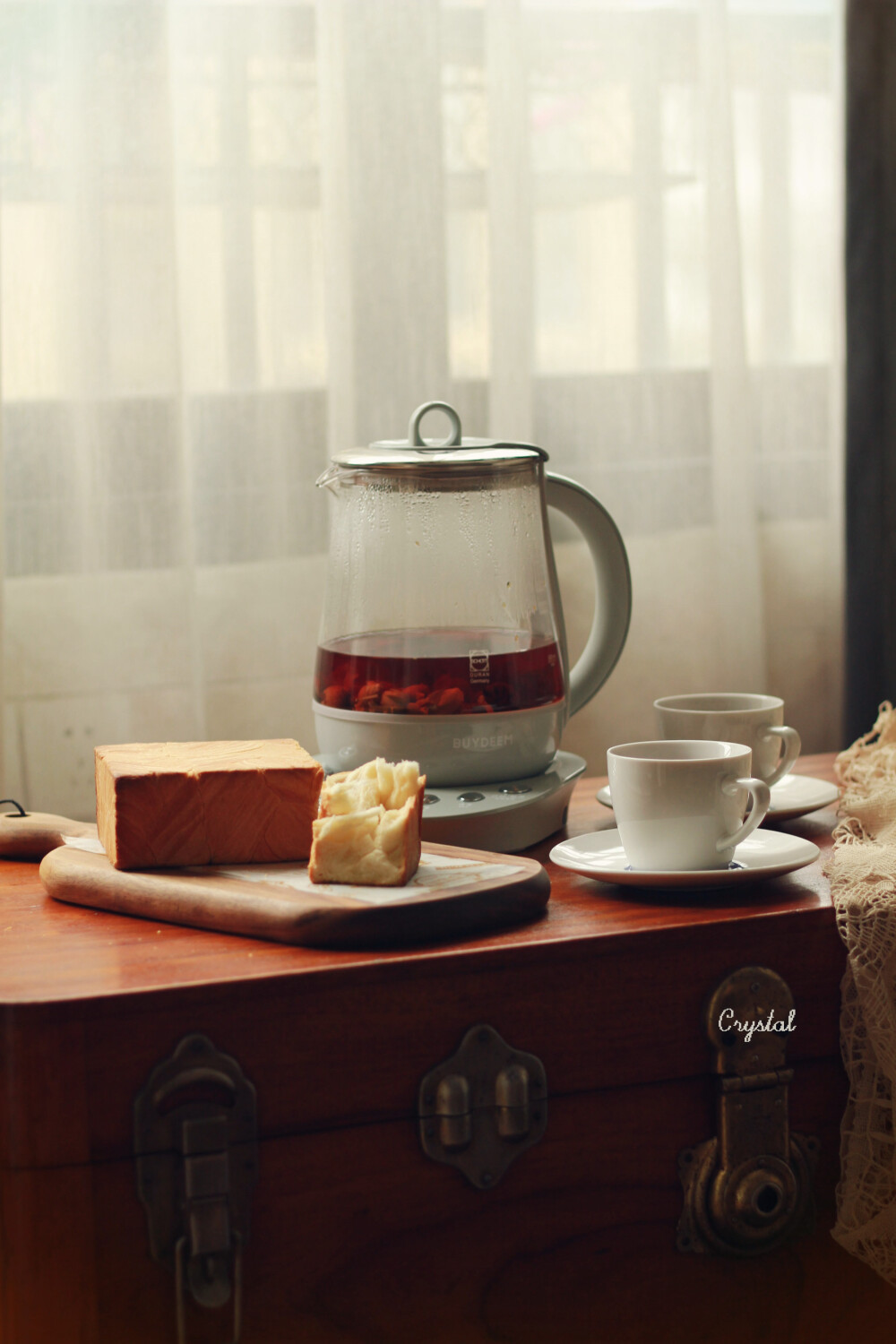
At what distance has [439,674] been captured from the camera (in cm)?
84

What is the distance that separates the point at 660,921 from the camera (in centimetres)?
71

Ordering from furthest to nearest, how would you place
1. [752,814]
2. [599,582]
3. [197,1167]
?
1. [599,582]
2. [752,814]
3. [197,1167]

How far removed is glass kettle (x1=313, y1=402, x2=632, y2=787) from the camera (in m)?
0.85

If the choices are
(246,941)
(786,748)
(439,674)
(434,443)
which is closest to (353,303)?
(434,443)

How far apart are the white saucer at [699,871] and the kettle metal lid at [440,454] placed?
0.26 meters

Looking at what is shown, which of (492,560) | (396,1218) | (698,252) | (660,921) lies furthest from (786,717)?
(396,1218)

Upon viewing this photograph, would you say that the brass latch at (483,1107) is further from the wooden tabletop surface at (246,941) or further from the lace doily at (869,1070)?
the lace doily at (869,1070)

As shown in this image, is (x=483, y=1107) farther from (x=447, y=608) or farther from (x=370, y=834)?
(x=447, y=608)

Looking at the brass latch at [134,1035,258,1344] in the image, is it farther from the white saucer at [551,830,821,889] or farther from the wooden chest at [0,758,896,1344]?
the white saucer at [551,830,821,889]

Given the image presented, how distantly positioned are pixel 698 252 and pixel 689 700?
667 millimetres

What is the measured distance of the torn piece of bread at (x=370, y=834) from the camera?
707 mm

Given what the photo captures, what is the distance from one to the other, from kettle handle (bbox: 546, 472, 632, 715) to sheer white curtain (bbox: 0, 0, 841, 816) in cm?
40

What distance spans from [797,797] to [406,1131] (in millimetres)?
416

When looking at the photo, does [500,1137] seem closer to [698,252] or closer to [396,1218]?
[396,1218]
